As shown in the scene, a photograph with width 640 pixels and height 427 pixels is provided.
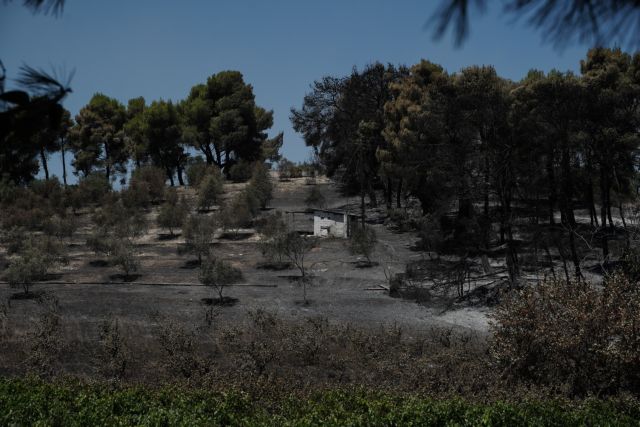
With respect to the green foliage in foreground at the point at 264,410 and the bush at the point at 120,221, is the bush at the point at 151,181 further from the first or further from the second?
the green foliage in foreground at the point at 264,410

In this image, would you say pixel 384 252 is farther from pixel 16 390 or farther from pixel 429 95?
pixel 16 390

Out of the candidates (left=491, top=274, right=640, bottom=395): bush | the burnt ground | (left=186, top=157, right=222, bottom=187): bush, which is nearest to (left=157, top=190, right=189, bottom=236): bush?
the burnt ground

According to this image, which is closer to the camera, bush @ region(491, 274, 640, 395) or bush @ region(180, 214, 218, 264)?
bush @ region(491, 274, 640, 395)

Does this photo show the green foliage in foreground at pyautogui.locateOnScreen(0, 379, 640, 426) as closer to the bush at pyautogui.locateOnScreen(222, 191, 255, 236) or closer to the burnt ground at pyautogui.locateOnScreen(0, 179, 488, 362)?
the burnt ground at pyautogui.locateOnScreen(0, 179, 488, 362)

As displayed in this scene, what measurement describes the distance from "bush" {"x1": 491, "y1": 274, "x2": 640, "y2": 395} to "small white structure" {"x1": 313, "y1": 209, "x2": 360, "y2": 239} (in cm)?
1920

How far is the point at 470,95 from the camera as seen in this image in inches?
1035

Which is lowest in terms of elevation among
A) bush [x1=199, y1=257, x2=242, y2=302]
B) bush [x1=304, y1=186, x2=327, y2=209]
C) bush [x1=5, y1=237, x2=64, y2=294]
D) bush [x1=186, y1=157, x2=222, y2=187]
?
bush [x1=199, y1=257, x2=242, y2=302]

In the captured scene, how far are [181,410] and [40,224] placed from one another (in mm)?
29861

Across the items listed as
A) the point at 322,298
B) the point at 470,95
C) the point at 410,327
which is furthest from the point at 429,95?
the point at 410,327

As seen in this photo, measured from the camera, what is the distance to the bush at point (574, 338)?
11.7 metres

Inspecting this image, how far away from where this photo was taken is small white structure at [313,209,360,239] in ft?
106

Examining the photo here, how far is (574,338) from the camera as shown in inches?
464

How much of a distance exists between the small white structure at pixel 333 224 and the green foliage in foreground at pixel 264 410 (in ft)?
71.9

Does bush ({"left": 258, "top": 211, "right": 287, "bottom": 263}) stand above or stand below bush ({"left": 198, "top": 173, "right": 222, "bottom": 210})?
below
